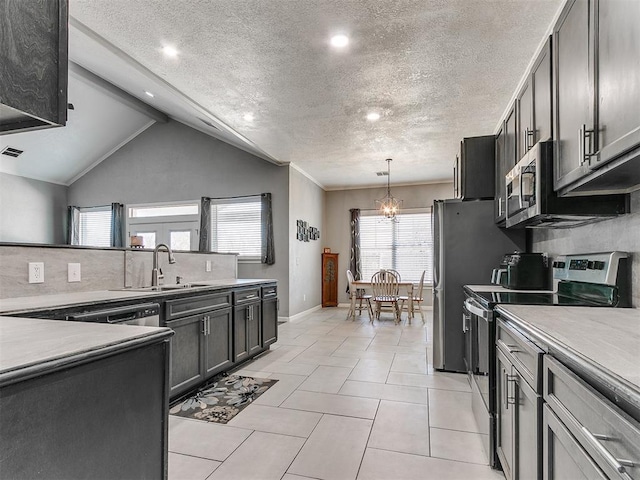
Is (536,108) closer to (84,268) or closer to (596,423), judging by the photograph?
(596,423)

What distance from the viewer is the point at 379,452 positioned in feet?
6.61

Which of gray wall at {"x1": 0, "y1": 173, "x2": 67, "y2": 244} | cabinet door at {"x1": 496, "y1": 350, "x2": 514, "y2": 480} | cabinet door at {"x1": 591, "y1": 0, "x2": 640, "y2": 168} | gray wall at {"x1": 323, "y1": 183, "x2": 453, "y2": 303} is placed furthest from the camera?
gray wall at {"x1": 323, "y1": 183, "x2": 453, "y2": 303}

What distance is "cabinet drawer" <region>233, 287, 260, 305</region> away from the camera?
3420mm

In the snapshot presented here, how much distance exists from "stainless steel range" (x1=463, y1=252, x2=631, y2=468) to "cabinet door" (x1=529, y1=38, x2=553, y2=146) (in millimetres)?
759

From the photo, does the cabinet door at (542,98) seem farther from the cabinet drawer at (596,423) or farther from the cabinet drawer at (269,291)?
the cabinet drawer at (269,291)

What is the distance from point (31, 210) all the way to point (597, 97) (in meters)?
9.29

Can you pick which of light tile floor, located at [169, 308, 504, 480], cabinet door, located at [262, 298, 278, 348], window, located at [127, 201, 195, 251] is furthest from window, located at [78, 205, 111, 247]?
light tile floor, located at [169, 308, 504, 480]

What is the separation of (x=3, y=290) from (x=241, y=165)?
4.85m

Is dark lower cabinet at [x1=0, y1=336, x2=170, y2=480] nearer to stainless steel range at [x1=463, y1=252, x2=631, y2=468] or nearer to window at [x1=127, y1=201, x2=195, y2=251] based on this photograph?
stainless steel range at [x1=463, y1=252, x2=631, y2=468]

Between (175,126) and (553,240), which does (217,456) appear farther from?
(175,126)

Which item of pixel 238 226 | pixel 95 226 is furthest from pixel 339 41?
pixel 95 226

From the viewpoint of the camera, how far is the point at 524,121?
8.23 feet

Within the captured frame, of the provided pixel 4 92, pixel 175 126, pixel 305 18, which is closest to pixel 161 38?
pixel 305 18

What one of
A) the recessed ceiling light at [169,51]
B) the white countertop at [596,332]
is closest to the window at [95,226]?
the recessed ceiling light at [169,51]
